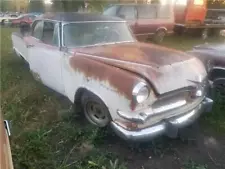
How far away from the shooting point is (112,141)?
→ 136 inches

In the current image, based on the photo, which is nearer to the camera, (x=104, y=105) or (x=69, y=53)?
(x=104, y=105)

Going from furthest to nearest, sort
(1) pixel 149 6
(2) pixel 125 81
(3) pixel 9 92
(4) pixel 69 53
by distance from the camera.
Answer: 1. (1) pixel 149 6
2. (3) pixel 9 92
3. (4) pixel 69 53
4. (2) pixel 125 81

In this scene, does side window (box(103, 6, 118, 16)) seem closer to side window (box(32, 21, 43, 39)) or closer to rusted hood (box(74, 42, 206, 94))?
side window (box(32, 21, 43, 39))

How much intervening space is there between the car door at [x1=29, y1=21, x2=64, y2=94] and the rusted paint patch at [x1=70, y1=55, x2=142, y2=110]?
1.78ft

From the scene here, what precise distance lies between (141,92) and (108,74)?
48 centimetres

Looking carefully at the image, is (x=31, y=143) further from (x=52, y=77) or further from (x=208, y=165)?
(x=208, y=165)

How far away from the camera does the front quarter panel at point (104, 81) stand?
2.88m

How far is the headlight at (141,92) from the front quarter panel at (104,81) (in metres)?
0.05

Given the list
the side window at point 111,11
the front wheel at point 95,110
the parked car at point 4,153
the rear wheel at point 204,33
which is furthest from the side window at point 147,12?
the parked car at point 4,153

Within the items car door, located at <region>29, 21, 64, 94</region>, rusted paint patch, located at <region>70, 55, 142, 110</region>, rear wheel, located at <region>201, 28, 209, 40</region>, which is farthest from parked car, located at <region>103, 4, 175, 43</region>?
rusted paint patch, located at <region>70, 55, 142, 110</region>

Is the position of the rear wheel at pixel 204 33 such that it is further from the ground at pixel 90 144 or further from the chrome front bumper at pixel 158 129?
the chrome front bumper at pixel 158 129

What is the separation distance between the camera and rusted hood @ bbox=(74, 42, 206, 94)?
9.83 feet

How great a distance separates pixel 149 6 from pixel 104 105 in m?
8.15

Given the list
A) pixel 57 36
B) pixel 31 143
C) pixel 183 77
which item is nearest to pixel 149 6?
pixel 57 36
